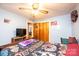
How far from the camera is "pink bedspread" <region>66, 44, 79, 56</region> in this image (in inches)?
56.8

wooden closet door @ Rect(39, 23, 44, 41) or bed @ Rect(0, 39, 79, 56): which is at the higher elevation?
wooden closet door @ Rect(39, 23, 44, 41)

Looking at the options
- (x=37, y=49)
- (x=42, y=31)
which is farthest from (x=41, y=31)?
(x=37, y=49)

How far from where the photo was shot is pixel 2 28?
1.46 metres

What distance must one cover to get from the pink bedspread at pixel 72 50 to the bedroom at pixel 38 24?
13 millimetres

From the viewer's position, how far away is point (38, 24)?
5.11ft

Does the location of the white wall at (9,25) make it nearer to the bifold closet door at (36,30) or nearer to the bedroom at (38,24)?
the bedroom at (38,24)

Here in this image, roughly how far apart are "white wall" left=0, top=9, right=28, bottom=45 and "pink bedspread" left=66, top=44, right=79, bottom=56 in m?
0.71

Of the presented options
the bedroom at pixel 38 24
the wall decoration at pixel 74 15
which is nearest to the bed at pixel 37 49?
the bedroom at pixel 38 24

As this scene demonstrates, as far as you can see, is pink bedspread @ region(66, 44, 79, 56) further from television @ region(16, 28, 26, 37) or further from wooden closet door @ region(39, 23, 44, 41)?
television @ region(16, 28, 26, 37)

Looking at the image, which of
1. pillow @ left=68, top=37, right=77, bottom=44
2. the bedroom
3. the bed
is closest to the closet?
the bedroom

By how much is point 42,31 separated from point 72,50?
0.49 m

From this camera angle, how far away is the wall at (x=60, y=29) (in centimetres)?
152

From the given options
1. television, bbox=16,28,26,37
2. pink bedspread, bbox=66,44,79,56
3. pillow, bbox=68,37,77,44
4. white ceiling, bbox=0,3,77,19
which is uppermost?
white ceiling, bbox=0,3,77,19

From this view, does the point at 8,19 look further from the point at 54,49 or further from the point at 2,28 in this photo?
the point at 54,49
